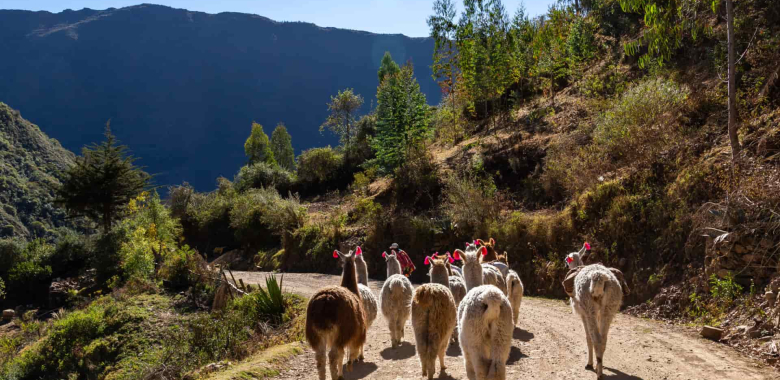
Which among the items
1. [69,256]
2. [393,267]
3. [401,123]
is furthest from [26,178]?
[393,267]

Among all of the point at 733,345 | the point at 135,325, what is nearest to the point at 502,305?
the point at 733,345

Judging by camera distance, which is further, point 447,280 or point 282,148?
point 282,148

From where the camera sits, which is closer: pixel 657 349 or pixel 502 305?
pixel 502 305

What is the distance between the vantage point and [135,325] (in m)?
15.9

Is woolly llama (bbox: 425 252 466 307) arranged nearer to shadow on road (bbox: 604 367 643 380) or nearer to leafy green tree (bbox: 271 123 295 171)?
shadow on road (bbox: 604 367 643 380)

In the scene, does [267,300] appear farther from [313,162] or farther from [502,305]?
[313,162]

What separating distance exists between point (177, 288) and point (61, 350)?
4862 millimetres

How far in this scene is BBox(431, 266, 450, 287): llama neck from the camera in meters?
9.23

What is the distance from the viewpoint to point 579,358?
24.7 feet

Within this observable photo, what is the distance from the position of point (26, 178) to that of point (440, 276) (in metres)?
65.7

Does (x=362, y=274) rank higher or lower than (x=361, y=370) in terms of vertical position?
higher

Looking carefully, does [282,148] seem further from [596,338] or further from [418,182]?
[596,338]

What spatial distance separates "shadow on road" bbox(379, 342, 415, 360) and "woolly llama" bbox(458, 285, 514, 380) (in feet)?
10.2

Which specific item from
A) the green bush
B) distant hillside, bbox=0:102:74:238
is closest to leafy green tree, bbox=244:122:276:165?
distant hillside, bbox=0:102:74:238
